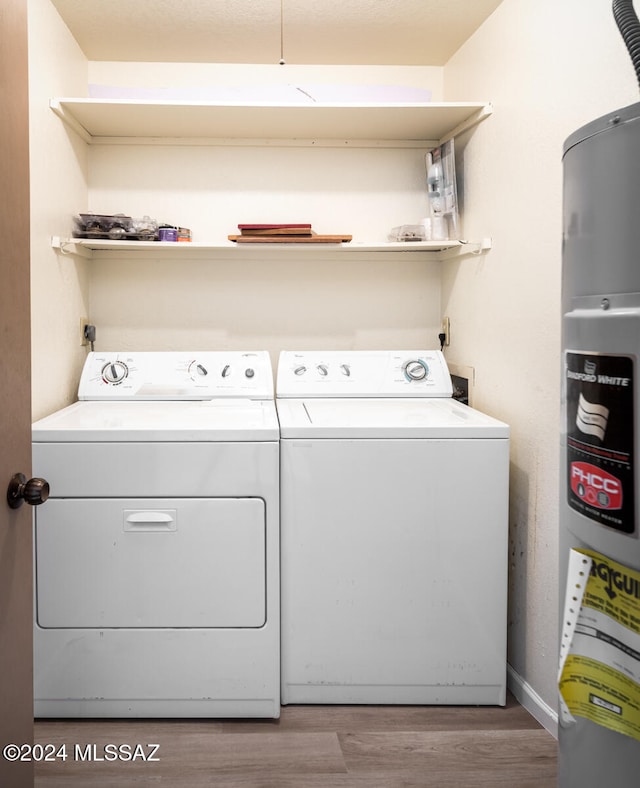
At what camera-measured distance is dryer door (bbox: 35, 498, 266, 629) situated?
1.98 meters

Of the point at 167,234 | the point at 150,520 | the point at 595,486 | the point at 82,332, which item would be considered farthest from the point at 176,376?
the point at 595,486

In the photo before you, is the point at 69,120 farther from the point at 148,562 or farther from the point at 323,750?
the point at 323,750

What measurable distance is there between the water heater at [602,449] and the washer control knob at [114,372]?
75.5 inches

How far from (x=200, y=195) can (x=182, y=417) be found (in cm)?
111

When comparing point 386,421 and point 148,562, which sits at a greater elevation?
point 386,421

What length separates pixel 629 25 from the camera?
1.11 metres

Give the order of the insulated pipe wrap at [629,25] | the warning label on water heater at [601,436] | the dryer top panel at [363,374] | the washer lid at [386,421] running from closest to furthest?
the warning label on water heater at [601,436] < the insulated pipe wrap at [629,25] < the washer lid at [386,421] < the dryer top panel at [363,374]

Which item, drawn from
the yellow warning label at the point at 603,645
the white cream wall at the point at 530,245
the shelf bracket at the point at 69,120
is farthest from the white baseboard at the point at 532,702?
the shelf bracket at the point at 69,120

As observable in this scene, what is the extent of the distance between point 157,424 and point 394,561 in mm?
797

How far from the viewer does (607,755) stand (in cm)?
100

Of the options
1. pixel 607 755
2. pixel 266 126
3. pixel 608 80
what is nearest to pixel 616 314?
pixel 607 755

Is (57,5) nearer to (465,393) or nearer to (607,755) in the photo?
(465,393)

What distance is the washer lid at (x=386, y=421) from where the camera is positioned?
2.03 m

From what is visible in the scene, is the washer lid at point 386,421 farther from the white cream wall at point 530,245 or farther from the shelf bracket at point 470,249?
the shelf bracket at point 470,249
